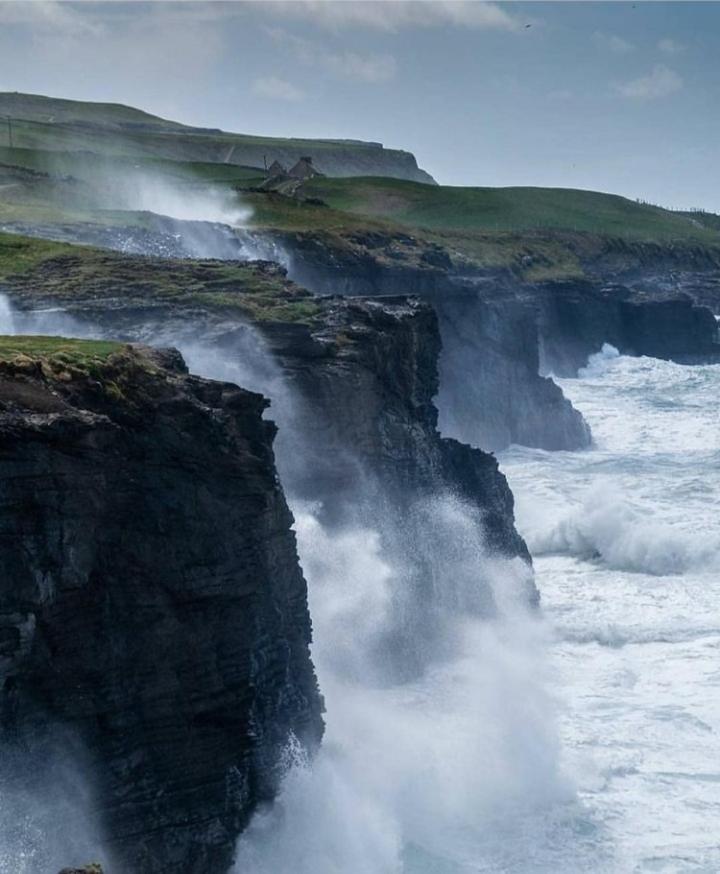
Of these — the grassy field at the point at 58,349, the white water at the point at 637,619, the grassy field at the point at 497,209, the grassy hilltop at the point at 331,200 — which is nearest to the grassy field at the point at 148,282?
the grassy field at the point at 58,349

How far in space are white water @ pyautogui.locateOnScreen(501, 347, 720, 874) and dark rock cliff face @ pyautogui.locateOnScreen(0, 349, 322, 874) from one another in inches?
227

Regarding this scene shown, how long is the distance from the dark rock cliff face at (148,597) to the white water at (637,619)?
5756 millimetres

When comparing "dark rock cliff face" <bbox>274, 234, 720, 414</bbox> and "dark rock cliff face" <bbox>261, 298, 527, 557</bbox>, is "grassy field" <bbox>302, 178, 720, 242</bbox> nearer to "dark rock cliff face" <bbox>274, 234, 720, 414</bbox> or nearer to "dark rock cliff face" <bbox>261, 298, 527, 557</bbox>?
Result: "dark rock cliff face" <bbox>274, 234, 720, 414</bbox>

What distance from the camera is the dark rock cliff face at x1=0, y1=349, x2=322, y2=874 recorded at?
17.9 m

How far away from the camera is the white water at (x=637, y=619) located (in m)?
25.2

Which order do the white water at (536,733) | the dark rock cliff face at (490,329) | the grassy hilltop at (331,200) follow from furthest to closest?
1. the grassy hilltop at (331,200)
2. the dark rock cliff face at (490,329)
3. the white water at (536,733)

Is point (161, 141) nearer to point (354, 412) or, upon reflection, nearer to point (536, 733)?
point (354, 412)

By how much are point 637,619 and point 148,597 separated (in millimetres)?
19519

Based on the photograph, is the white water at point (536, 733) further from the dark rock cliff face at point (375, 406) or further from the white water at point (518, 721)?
the dark rock cliff face at point (375, 406)

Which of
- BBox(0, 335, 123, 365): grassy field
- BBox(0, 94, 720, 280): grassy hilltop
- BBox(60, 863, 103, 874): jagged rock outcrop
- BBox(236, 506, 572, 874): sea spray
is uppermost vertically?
BBox(0, 94, 720, 280): grassy hilltop

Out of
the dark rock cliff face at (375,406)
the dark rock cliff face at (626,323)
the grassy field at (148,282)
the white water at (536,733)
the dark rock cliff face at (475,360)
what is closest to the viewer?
the white water at (536,733)

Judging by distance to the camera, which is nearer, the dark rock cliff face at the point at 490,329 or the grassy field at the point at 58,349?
the grassy field at the point at 58,349

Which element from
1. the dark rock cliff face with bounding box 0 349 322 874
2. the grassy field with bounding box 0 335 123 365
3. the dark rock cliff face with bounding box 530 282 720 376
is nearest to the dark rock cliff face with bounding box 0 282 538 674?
the grassy field with bounding box 0 335 123 365

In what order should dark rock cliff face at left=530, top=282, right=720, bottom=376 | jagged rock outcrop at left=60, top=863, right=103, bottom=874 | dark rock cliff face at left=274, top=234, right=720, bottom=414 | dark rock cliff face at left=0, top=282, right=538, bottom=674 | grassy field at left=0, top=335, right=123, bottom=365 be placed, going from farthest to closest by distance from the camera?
1. dark rock cliff face at left=530, top=282, right=720, bottom=376
2. dark rock cliff face at left=274, top=234, right=720, bottom=414
3. dark rock cliff face at left=0, top=282, right=538, bottom=674
4. grassy field at left=0, top=335, right=123, bottom=365
5. jagged rock outcrop at left=60, top=863, right=103, bottom=874
